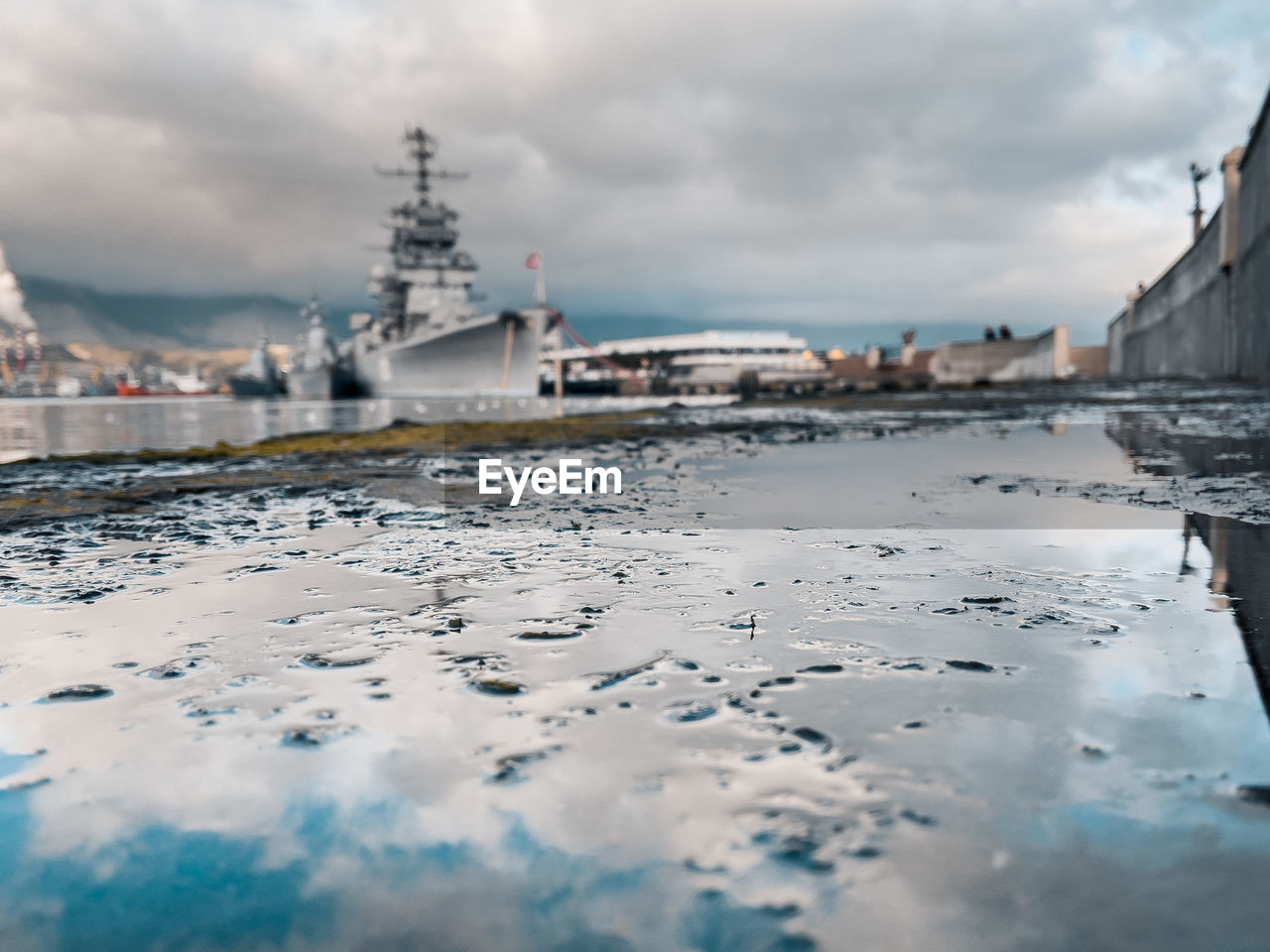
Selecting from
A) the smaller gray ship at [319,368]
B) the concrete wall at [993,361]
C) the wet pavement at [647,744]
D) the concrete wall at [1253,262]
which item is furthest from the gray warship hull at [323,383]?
the wet pavement at [647,744]

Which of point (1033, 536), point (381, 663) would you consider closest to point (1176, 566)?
point (1033, 536)

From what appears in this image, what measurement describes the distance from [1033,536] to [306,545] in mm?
3417

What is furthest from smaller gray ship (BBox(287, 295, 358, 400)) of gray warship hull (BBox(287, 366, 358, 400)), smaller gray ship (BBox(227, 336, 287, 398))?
smaller gray ship (BBox(227, 336, 287, 398))

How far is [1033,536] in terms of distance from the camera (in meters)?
3.71

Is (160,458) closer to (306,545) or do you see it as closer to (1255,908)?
(306,545)

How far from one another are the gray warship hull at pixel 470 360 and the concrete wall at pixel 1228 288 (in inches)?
1313

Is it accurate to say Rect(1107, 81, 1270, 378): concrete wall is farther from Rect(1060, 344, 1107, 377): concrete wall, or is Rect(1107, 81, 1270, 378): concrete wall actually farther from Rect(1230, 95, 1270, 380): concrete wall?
Rect(1060, 344, 1107, 377): concrete wall

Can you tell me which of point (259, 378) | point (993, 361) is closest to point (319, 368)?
point (259, 378)

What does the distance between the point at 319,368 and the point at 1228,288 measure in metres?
54.6

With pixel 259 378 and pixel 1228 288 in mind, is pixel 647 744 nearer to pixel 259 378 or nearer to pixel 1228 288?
pixel 1228 288

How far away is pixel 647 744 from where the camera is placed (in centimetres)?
164
